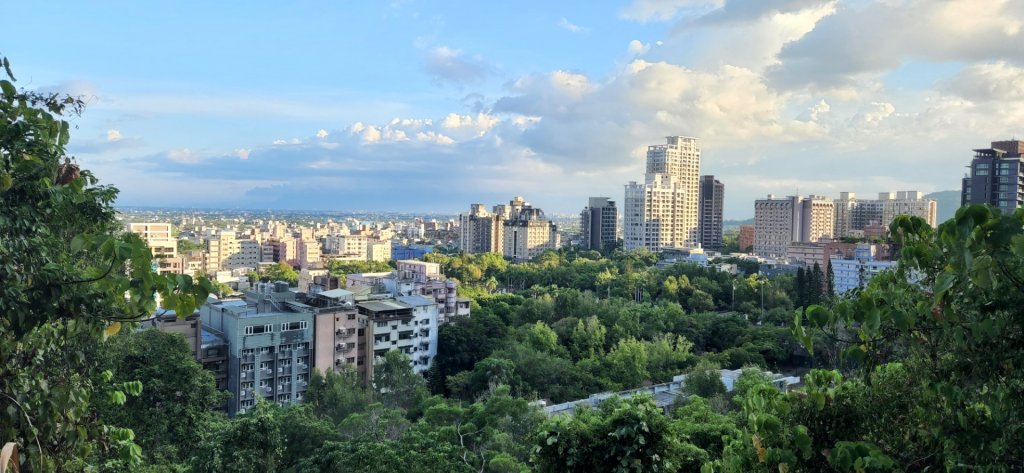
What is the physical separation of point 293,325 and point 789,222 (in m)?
39.5

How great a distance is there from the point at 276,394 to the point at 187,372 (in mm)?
5925

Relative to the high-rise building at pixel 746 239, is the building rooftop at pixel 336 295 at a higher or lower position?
lower

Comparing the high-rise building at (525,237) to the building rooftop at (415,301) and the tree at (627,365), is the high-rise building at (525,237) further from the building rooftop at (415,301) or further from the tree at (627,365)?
the tree at (627,365)

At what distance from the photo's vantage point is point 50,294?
4.75ft

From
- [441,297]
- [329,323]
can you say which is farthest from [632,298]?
[329,323]

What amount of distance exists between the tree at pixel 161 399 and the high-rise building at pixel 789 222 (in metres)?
42.9

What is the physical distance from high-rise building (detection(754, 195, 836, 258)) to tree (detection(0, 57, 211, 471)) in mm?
47139

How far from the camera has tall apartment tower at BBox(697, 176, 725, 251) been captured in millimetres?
52656

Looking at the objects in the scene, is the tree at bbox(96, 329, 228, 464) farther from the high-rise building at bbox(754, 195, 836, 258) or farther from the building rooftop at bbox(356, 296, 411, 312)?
the high-rise building at bbox(754, 195, 836, 258)

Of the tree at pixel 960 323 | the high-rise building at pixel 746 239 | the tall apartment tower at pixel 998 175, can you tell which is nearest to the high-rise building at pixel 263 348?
the tree at pixel 960 323

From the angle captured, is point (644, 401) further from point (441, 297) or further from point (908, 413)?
point (441, 297)

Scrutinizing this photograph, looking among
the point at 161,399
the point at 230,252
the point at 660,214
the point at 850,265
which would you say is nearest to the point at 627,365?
the point at 161,399

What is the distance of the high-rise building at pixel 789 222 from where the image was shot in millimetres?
45750

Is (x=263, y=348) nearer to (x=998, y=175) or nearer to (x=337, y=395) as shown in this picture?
(x=337, y=395)
